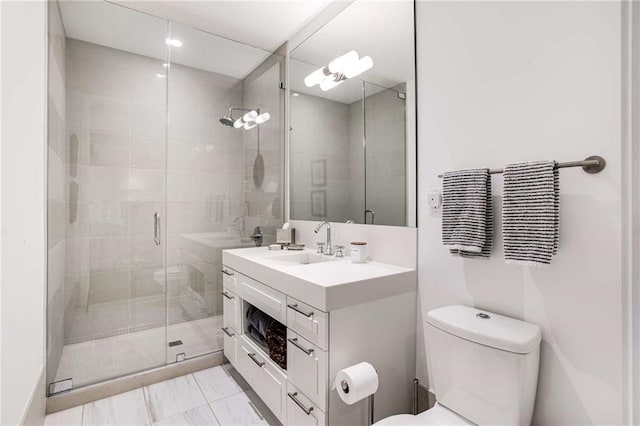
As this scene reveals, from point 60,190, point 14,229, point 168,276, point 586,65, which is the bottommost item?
point 168,276

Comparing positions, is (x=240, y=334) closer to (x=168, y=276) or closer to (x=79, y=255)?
(x=168, y=276)

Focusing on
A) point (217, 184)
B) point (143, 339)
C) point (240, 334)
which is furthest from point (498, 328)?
point (143, 339)

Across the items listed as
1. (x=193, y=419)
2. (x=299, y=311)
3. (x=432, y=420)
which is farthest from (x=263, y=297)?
(x=432, y=420)

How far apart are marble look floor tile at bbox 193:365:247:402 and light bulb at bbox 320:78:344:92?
2074mm

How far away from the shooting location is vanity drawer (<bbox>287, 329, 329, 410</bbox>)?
50.4 inches

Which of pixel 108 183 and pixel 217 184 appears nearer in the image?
pixel 108 183

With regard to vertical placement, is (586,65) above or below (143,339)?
above

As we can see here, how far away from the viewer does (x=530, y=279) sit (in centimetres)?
117

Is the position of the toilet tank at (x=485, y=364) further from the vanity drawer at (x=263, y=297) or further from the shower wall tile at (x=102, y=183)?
the shower wall tile at (x=102, y=183)

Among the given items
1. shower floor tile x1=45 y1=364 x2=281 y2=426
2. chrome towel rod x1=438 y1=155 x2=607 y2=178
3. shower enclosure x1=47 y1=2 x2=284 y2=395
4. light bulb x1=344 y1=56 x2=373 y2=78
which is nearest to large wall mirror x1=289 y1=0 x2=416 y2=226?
light bulb x1=344 y1=56 x2=373 y2=78

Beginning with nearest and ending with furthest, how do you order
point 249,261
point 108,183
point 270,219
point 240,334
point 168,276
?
1. point 249,261
2. point 240,334
3. point 108,183
4. point 168,276
5. point 270,219

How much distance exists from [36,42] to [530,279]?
8.15 feet

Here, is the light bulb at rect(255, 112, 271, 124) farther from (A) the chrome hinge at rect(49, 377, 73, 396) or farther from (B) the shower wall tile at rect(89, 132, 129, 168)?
(A) the chrome hinge at rect(49, 377, 73, 396)

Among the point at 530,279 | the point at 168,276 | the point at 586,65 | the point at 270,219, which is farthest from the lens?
the point at 270,219
